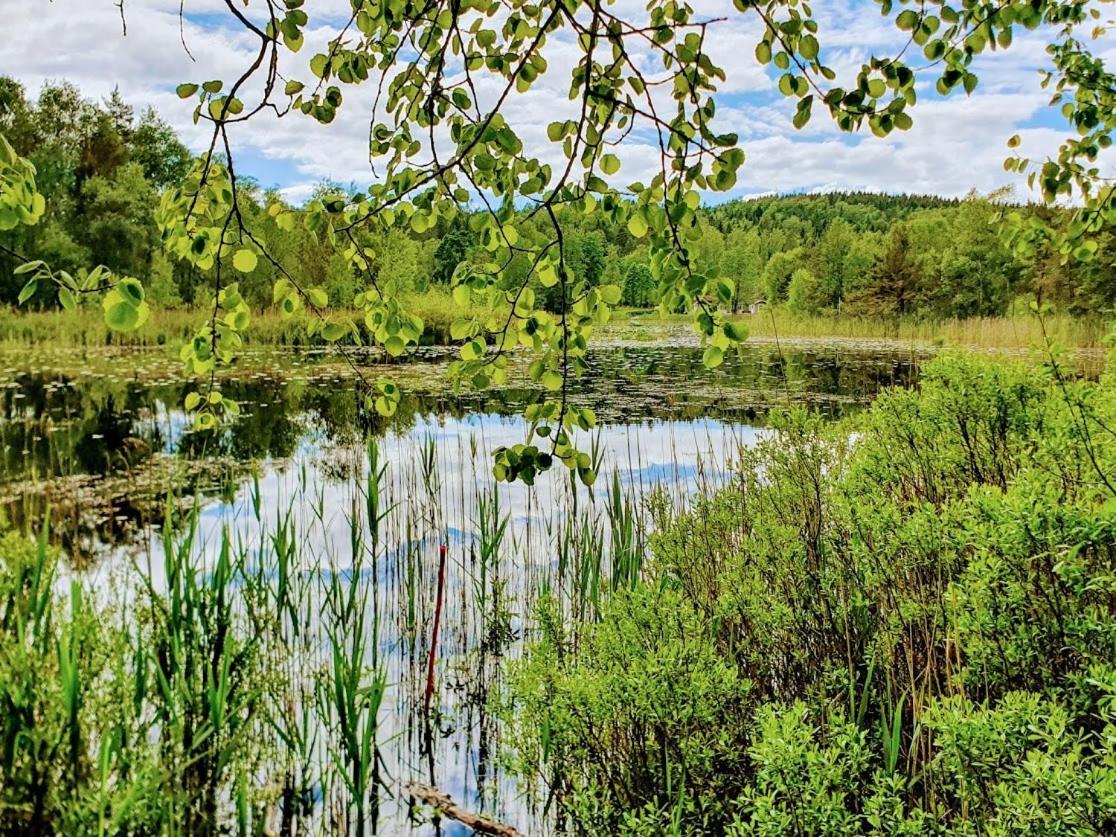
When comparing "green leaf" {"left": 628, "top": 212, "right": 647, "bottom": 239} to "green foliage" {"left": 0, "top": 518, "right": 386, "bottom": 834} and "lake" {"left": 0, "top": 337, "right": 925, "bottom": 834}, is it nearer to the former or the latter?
"lake" {"left": 0, "top": 337, "right": 925, "bottom": 834}

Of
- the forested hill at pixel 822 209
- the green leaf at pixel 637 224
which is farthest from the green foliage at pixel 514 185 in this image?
the forested hill at pixel 822 209

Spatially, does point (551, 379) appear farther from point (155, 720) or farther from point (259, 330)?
point (259, 330)

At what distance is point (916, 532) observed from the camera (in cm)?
246

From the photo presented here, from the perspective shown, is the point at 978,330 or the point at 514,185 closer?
the point at 514,185

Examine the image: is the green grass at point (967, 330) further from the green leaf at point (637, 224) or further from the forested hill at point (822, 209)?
the forested hill at point (822, 209)

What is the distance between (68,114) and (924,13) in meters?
38.8

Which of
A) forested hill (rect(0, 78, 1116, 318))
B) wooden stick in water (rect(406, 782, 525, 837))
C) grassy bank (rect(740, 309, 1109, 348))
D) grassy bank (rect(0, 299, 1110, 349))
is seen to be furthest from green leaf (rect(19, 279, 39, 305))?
grassy bank (rect(0, 299, 1110, 349))

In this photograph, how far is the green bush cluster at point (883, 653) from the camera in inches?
65.1

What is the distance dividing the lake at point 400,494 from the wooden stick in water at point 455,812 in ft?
0.37

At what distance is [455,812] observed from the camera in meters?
2.50

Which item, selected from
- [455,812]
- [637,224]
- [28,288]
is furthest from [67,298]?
[455,812]

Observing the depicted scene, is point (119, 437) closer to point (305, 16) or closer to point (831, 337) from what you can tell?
point (305, 16)

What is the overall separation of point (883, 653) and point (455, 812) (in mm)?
1539

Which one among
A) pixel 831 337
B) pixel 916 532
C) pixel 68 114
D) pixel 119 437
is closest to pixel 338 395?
pixel 119 437
